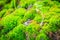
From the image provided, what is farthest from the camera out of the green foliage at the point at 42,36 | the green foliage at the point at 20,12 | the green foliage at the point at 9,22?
the green foliage at the point at 20,12

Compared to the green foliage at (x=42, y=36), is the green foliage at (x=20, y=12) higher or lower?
higher

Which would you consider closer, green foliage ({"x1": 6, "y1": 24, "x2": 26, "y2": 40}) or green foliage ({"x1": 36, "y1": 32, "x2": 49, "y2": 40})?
green foliage ({"x1": 36, "y1": 32, "x2": 49, "y2": 40})

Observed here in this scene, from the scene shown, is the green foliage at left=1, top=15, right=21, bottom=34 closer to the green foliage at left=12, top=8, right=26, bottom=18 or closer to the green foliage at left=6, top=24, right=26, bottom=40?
the green foliage at left=12, top=8, right=26, bottom=18

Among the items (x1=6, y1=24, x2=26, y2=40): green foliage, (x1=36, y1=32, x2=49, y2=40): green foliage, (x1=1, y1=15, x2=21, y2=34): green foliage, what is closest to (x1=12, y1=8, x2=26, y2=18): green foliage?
(x1=1, y1=15, x2=21, y2=34): green foliage

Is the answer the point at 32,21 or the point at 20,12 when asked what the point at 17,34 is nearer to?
the point at 32,21

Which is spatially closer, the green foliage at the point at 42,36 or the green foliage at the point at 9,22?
the green foliage at the point at 42,36

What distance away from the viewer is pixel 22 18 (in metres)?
12.2

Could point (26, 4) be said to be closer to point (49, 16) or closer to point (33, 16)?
point (33, 16)

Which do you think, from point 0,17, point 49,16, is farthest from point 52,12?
point 0,17

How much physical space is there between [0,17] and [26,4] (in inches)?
94.1

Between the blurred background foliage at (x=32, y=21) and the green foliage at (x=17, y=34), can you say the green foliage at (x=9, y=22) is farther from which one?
the green foliage at (x=17, y=34)

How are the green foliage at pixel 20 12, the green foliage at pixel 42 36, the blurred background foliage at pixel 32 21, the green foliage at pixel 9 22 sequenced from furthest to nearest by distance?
the green foliage at pixel 20 12
the green foliage at pixel 9 22
the blurred background foliage at pixel 32 21
the green foliage at pixel 42 36

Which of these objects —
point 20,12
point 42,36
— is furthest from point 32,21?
point 20,12

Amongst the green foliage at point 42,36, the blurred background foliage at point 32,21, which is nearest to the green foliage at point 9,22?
the blurred background foliage at point 32,21
